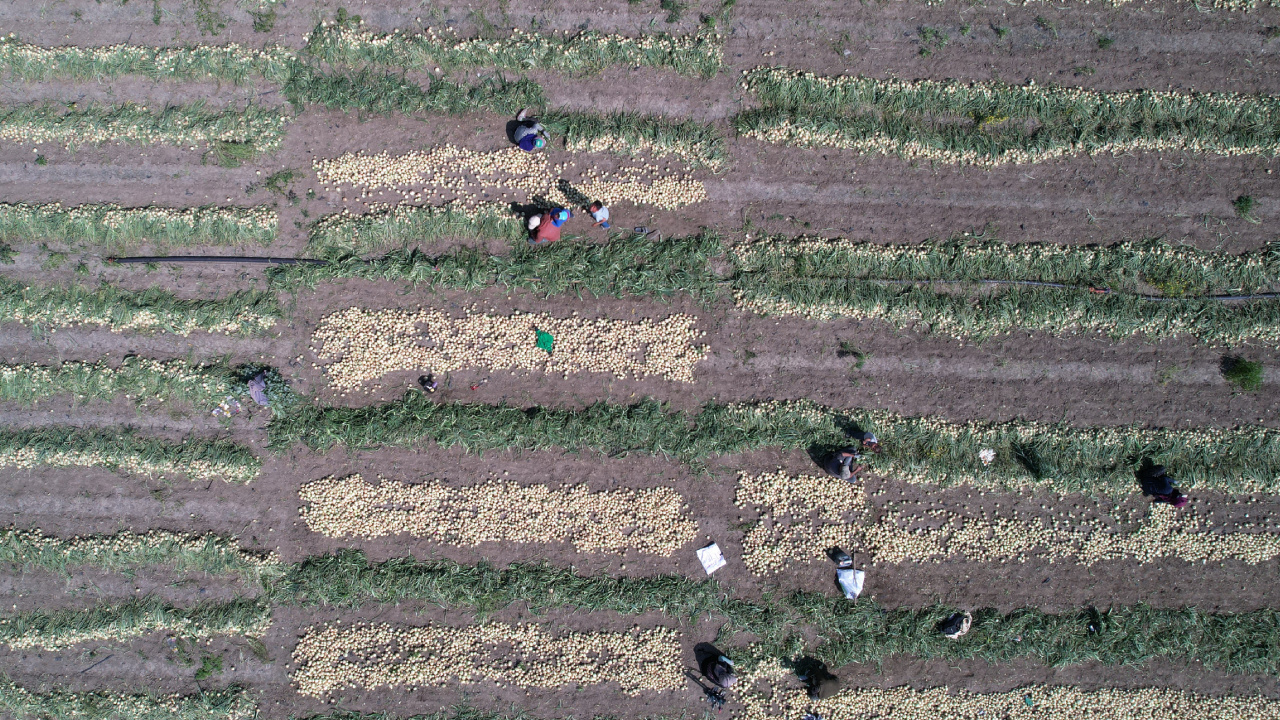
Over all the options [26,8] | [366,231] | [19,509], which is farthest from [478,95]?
[19,509]

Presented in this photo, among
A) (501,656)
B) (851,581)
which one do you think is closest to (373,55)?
(501,656)

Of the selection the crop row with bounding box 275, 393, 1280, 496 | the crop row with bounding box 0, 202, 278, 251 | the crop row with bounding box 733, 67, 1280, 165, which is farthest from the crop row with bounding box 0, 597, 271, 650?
the crop row with bounding box 733, 67, 1280, 165

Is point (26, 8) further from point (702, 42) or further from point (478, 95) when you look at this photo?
point (702, 42)

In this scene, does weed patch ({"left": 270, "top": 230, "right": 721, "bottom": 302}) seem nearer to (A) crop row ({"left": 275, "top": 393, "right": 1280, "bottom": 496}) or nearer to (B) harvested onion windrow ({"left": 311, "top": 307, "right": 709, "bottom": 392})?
(B) harvested onion windrow ({"left": 311, "top": 307, "right": 709, "bottom": 392})

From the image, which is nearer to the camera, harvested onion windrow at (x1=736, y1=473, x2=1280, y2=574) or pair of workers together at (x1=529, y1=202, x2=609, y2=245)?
pair of workers together at (x1=529, y1=202, x2=609, y2=245)

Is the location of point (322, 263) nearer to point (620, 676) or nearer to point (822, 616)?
point (620, 676)

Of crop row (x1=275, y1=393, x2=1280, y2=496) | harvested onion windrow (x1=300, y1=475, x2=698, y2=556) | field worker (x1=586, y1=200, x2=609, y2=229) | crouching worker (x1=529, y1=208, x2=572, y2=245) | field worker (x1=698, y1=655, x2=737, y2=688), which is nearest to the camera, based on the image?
crouching worker (x1=529, y1=208, x2=572, y2=245)
